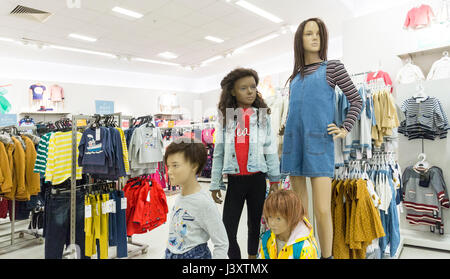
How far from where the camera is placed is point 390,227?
2309 millimetres

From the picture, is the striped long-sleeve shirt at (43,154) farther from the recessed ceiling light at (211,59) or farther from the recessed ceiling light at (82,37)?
the recessed ceiling light at (211,59)

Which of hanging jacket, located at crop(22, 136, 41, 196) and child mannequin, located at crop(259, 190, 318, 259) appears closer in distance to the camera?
child mannequin, located at crop(259, 190, 318, 259)

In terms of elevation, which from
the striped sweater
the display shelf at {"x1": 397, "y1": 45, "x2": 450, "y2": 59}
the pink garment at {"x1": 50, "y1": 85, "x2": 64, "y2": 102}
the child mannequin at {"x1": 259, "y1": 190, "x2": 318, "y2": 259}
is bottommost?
the child mannequin at {"x1": 259, "y1": 190, "x2": 318, "y2": 259}

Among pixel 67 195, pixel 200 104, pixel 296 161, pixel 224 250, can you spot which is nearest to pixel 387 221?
pixel 296 161

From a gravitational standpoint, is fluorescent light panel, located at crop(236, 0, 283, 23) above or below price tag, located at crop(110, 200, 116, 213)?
above

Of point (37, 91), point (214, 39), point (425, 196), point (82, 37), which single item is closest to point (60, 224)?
point (425, 196)

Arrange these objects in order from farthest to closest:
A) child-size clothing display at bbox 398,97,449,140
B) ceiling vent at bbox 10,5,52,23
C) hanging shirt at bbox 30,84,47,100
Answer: hanging shirt at bbox 30,84,47,100, ceiling vent at bbox 10,5,52,23, child-size clothing display at bbox 398,97,449,140

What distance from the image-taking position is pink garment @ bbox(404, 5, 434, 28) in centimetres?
359

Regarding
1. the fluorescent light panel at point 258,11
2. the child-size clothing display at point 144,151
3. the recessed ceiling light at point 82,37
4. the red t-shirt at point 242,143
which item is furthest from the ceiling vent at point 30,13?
the red t-shirt at point 242,143

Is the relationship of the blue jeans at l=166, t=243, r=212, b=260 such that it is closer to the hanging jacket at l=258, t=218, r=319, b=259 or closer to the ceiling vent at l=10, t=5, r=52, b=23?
the hanging jacket at l=258, t=218, r=319, b=259

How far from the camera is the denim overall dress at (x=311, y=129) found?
4.87ft

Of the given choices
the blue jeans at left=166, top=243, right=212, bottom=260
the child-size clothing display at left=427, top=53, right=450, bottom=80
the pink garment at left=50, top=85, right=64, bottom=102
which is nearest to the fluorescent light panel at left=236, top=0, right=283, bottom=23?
the child-size clothing display at left=427, top=53, right=450, bottom=80

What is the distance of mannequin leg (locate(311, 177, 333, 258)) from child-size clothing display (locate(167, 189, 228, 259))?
64 centimetres

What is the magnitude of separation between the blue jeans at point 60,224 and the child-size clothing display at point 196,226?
64.5 inches
